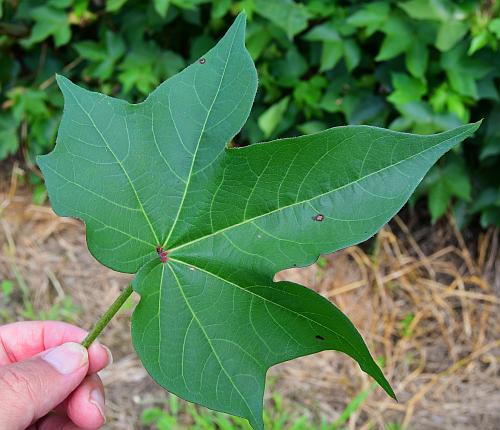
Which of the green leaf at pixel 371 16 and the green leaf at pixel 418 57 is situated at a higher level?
the green leaf at pixel 371 16

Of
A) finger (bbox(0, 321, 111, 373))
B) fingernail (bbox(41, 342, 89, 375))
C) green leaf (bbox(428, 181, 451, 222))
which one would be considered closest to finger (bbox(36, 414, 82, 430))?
finger (bbox(0, 321, 111, 373))

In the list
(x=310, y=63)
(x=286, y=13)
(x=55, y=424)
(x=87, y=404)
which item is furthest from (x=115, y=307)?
(x=310, y=63)

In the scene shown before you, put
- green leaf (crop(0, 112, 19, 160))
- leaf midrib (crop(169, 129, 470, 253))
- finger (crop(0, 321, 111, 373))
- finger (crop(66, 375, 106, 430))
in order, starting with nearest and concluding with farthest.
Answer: leaf midrib (crop(169, 129, 470, 253)), finger (crop(66, 375, 106, 430)), finger (crop(0, 321, 111, 373)), green leaf (crop(0, 112, 19, 160))

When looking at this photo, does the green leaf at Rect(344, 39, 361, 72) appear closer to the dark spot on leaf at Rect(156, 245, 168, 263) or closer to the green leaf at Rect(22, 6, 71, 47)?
the green leaf at Rect(22, 6, 71, 47)

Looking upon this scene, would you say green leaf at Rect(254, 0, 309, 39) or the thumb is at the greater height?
green leaf at Rect(254, 0, 309, 39)

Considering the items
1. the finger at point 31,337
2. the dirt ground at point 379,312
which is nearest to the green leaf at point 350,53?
the dirt ground at point 379,312

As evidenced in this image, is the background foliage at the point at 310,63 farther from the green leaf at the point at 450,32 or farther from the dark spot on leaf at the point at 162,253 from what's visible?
the dark spot on leaf at the point at 162,253

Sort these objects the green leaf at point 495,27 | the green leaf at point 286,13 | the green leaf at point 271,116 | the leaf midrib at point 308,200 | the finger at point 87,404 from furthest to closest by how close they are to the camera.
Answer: the green leaf at point 271,116
the green leaf at point 286,13
the green leaf at point 495,27
the finger at point 87,404
the leaf midrib at point 308,200
